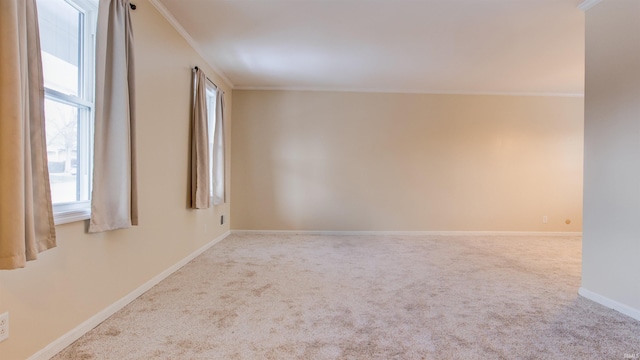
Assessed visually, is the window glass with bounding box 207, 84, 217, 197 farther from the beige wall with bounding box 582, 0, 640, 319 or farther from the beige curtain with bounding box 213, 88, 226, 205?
the beige wall with bounding box 582, 0, 640, 319

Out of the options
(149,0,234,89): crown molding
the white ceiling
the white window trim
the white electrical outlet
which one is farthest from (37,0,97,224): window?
the white window trim

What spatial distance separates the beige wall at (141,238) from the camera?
5.34 ft

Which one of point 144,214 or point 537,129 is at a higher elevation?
point 537,129

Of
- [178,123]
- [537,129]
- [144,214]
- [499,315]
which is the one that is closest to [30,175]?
[144,214]

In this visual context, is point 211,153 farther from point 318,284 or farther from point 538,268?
point 538,268

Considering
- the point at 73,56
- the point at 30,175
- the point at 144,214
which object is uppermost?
the point at 73,56

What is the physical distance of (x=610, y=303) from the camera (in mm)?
2486

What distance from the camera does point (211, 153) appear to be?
4.46 meters

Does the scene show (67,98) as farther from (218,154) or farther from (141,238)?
(218,154)

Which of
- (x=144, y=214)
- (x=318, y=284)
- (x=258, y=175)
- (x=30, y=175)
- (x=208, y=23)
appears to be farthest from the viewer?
(x=258, y=175)

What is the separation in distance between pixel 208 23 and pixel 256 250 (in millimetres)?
2748

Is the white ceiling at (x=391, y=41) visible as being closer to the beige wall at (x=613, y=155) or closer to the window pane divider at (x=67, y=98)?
the beige wall at (x=613, y=155)

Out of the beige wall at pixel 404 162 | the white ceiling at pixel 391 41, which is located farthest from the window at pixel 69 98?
the beige wall at pixel 404 162

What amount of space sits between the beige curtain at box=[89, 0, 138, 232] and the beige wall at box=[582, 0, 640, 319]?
Result: 11.7ft
